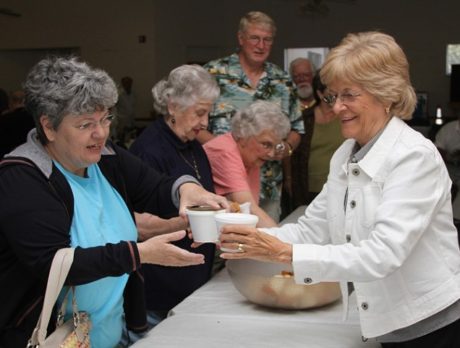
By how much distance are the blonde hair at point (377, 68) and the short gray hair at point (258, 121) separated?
1.06m

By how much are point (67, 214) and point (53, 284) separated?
0.19 meters

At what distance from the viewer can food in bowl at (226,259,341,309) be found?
191 cm

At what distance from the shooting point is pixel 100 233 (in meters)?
1.56

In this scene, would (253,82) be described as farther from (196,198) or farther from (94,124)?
(94,124)

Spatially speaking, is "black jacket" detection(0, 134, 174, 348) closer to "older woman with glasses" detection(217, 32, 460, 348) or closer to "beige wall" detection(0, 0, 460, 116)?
"older woman with glasses" detection(217, 32, 460, 348)

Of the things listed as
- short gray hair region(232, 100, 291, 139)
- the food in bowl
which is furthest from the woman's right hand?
short gray hair region(232, 100, 291, 139)

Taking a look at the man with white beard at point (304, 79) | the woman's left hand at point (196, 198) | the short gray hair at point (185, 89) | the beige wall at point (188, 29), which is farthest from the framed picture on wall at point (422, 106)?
the woman's left hand at point (196, 198)

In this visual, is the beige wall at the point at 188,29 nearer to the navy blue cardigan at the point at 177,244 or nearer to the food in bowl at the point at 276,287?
the navy blue cardigan at the point at 177,244

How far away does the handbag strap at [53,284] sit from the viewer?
1362 mm

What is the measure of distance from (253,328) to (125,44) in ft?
26.9

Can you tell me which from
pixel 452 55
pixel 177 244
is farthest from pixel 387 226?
pixel 452 55

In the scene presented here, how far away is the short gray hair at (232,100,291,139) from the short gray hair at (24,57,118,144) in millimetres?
1170

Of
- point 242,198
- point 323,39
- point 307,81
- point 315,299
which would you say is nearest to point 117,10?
point 323,39

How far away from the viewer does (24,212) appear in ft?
4.52
